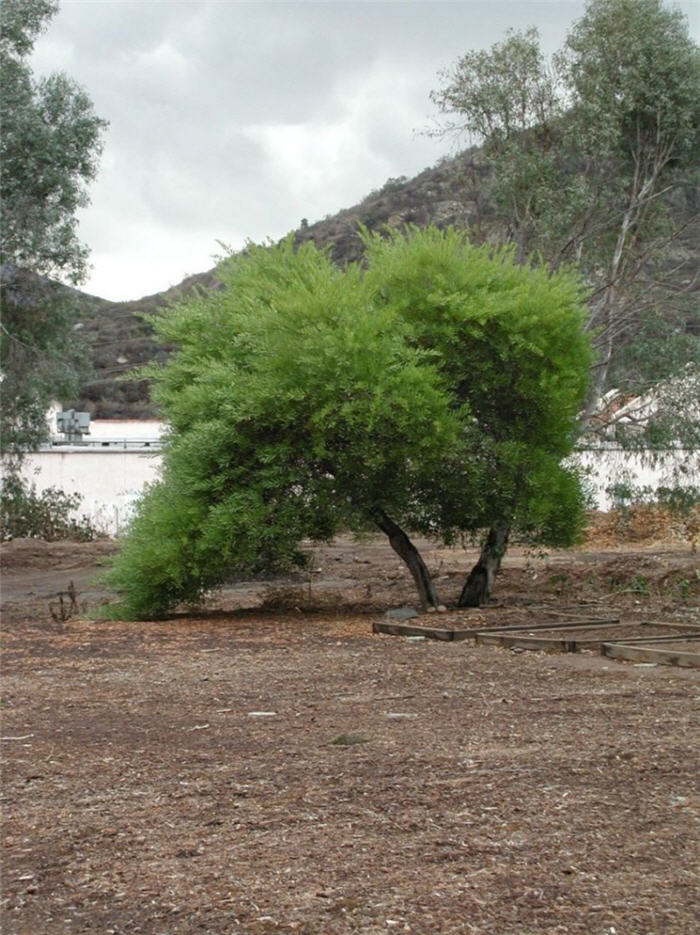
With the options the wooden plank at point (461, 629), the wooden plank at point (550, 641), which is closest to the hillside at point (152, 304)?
the wooden plank at point (461, 629)

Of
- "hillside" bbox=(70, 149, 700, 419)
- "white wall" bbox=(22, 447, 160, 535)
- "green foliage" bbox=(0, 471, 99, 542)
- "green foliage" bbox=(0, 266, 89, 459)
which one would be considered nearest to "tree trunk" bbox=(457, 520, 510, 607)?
"green foliage" bbox=(0, 266, 89, 459)

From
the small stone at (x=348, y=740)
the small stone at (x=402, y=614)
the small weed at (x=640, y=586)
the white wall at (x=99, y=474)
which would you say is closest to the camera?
the small stone at (x=348, y=740)

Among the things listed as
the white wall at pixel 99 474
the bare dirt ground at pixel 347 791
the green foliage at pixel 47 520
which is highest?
the white wall at pixel 99 474

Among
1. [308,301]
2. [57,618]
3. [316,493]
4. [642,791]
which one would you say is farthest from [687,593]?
[642,791]

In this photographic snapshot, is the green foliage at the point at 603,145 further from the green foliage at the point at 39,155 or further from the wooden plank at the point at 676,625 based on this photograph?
the wooden plank at the point at 676,625

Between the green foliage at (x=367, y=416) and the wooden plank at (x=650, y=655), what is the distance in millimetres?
3918

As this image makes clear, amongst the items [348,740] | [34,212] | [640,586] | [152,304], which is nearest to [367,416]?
[640,586]

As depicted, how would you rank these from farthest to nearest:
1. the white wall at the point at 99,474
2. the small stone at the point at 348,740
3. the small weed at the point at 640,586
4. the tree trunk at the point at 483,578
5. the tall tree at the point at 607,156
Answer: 1. the white wall at the point at 99,474
2. the tall tree at the point at 607,156
3. the small weed at the point at 640,586
4. the tree trunk at the point at 483,578
5. the small stone at the point at 348,740

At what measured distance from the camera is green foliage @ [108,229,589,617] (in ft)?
50.4

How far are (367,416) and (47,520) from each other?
19.1 meters

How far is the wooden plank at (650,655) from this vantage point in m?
11.2

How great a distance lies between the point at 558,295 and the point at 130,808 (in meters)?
11.3

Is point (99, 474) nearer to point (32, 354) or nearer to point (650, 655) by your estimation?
point (32, 354)

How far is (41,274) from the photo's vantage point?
25859 millimetres
